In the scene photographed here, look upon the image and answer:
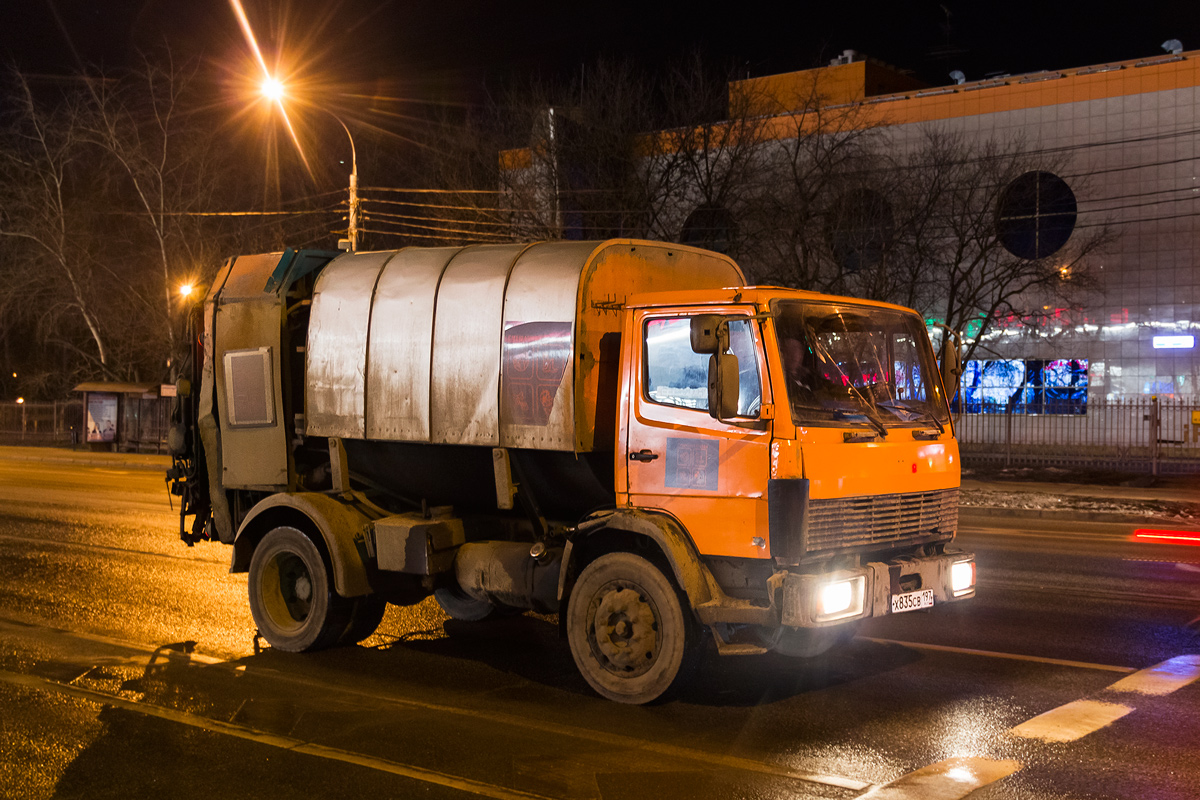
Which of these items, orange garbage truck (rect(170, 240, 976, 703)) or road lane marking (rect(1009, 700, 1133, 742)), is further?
orange garbage truck (rect(170, 240, 976, 703))

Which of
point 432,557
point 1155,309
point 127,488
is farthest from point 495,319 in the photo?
point 1155,309

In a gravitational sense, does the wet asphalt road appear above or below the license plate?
below

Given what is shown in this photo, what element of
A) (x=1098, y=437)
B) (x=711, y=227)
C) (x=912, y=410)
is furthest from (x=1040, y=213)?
(x=912, y=410)

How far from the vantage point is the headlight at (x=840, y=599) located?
602 centimetres

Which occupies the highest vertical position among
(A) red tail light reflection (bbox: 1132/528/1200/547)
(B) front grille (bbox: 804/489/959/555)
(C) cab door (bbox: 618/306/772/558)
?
(C) cab door (bbox: 618/306/772/558)

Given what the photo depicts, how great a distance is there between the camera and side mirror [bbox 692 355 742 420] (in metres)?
6.18

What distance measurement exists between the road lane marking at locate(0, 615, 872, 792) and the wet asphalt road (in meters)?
0.02

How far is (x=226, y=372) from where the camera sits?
892 centimetres

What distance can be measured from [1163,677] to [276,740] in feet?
17.9

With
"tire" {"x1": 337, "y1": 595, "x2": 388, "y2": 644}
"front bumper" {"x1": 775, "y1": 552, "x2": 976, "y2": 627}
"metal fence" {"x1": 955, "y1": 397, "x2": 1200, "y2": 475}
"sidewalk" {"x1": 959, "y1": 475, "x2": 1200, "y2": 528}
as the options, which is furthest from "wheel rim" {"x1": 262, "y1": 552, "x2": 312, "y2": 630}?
"metal fence" {"x1": 955, "y1": 397, "x2": 1200, "y2": 475}

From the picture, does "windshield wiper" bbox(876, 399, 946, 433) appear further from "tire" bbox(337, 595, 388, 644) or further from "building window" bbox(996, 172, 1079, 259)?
"building window" bbox(996, 172, 1079, 259)

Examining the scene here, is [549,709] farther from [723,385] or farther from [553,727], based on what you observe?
[723,385]

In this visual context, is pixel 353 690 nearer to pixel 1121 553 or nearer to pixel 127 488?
pixel 1121 553

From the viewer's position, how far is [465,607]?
910 centimetres
